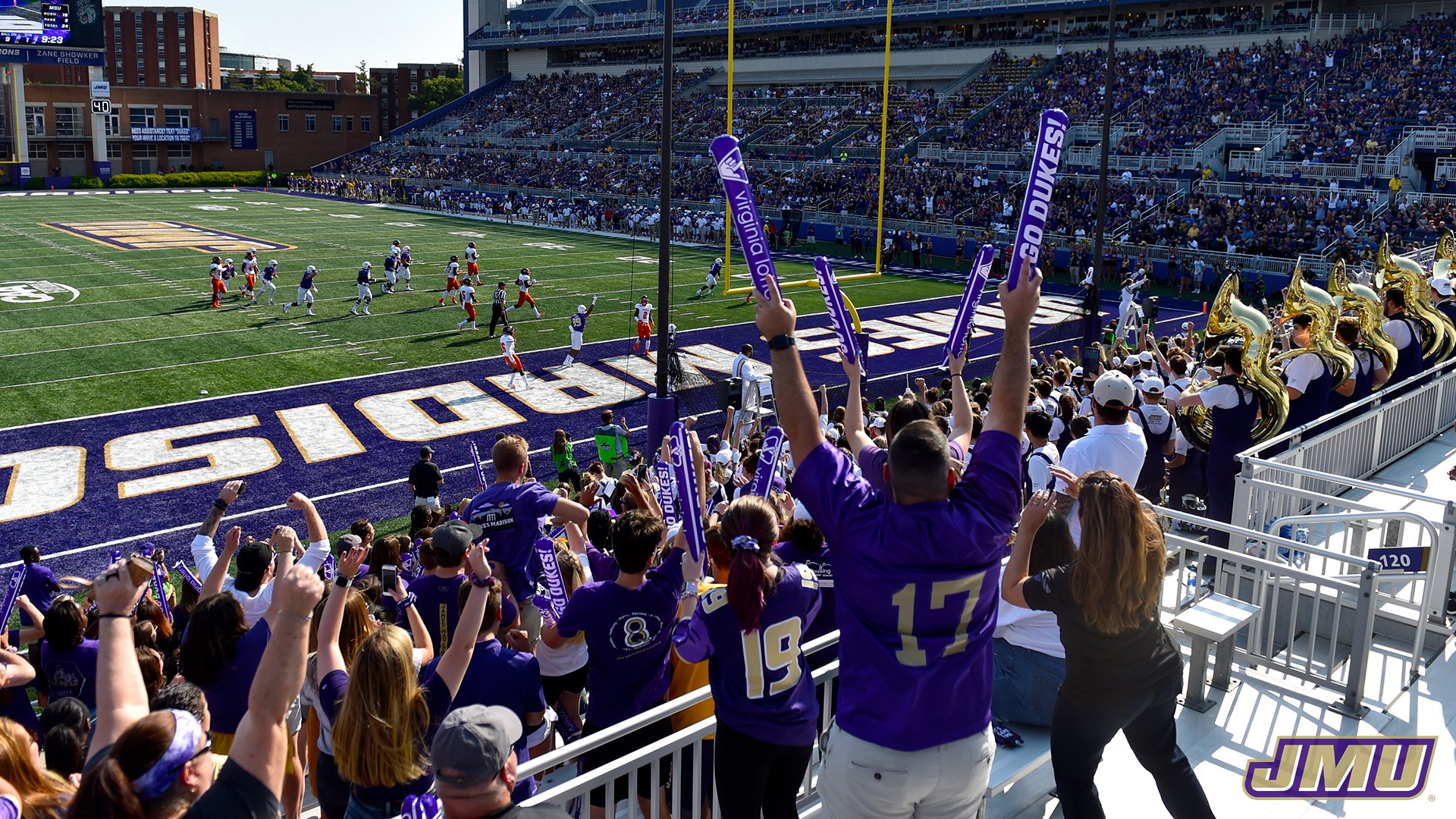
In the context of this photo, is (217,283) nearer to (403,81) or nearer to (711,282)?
(711,282)

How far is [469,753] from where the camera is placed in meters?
2.39

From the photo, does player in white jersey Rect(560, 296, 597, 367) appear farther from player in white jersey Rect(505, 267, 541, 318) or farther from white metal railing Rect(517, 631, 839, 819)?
white metal railing Rect(517, 631, 839, 819)

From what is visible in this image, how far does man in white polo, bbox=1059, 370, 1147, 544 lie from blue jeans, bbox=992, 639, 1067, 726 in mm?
1070

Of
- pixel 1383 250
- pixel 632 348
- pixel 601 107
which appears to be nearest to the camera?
pixel 1383 250

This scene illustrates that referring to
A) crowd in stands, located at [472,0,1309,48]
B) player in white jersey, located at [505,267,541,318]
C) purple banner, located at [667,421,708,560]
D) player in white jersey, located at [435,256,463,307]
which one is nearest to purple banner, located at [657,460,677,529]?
purple banner, located at [667,421,708,560]

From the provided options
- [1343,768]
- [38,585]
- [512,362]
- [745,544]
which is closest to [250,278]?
[512,362]

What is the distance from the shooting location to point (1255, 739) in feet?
16.1

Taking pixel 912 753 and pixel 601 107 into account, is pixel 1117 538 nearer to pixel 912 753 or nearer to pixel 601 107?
pixel 912 753

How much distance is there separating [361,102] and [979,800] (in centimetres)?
7988

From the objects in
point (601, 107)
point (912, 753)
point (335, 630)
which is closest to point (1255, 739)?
point (912, 753)

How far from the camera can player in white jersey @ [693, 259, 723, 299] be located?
85.8ft

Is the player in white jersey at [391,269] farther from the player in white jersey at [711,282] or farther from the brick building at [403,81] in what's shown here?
the brick building at [403,81]

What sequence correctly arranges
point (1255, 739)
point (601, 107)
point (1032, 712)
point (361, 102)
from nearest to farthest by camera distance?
point (1032, 712) < point (1255, 739) < point (601, 107) < point (361, 102)

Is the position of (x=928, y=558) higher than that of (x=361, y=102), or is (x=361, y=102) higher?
(x=361, y=102)
